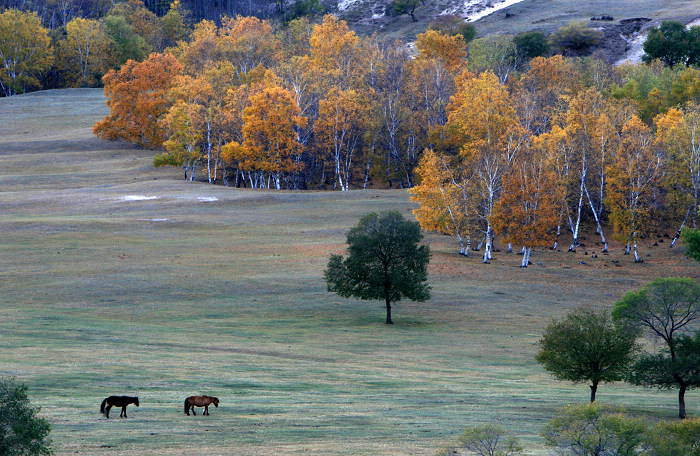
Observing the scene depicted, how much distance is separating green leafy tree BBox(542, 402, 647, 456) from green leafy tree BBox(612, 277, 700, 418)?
15.3m

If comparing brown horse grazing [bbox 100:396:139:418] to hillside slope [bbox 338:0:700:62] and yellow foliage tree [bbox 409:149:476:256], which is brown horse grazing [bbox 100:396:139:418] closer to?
yellow foliage tree [bbox 409:149:476:256]

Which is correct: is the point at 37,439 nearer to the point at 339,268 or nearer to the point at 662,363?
the point at 662,363

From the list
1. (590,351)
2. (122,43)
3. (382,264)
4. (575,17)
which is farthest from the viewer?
(575,17)

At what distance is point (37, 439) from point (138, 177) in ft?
291

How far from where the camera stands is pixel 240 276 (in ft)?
195

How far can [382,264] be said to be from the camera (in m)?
53.2

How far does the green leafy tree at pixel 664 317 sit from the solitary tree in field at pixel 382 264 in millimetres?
19747

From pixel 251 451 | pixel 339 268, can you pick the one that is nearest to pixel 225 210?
pixel 339 268

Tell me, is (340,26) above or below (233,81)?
above

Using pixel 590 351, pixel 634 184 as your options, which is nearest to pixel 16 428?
pixel 590 351

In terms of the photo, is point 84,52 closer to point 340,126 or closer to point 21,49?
point 21,49

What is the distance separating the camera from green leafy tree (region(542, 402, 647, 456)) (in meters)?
18.5

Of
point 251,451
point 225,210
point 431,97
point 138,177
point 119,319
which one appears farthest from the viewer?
point 431,97

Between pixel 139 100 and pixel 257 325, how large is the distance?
7561 centimetres
